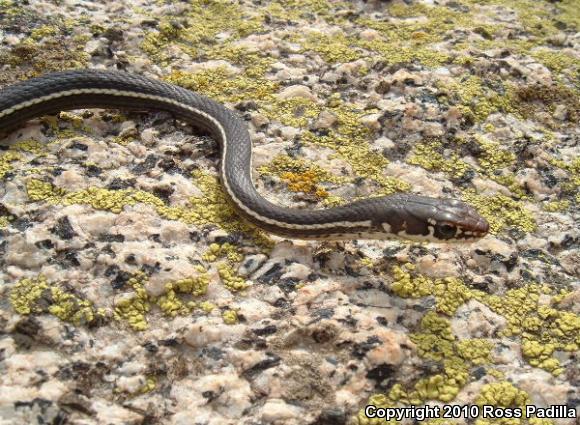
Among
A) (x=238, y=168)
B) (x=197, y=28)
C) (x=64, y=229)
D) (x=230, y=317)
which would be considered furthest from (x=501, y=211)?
(x=197, y=28)

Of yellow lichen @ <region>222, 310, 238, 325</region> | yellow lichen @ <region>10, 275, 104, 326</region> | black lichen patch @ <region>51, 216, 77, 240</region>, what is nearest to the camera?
yellow lichen @ <region>10, 275, 104, 326</region>

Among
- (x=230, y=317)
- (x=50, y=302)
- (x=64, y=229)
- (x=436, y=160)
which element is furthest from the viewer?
(x=436, y=160)

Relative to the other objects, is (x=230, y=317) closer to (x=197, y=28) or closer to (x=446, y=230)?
(x=446, y=230)

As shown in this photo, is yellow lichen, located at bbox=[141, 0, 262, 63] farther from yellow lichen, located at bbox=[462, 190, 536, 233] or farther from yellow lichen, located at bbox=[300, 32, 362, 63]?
yellow lichen, located at bbox=[462, 190, 536, 233]

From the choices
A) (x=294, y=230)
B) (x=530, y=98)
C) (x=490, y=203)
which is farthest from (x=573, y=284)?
(x=530, y=98)

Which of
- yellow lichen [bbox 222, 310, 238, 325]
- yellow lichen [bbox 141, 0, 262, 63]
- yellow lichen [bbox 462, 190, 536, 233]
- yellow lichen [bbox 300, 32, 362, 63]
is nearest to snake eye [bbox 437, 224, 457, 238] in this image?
yellow lichen [bbox 462, 190, 536, 233]

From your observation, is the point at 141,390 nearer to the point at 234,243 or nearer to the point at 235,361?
the point at 235,361

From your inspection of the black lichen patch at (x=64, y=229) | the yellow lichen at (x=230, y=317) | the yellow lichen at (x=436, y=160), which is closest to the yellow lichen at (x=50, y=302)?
the black lichen patch at (x=64, y=229)

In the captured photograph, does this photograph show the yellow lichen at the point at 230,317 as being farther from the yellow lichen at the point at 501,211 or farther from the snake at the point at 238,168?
the yellow lichen at the point at 501,211
